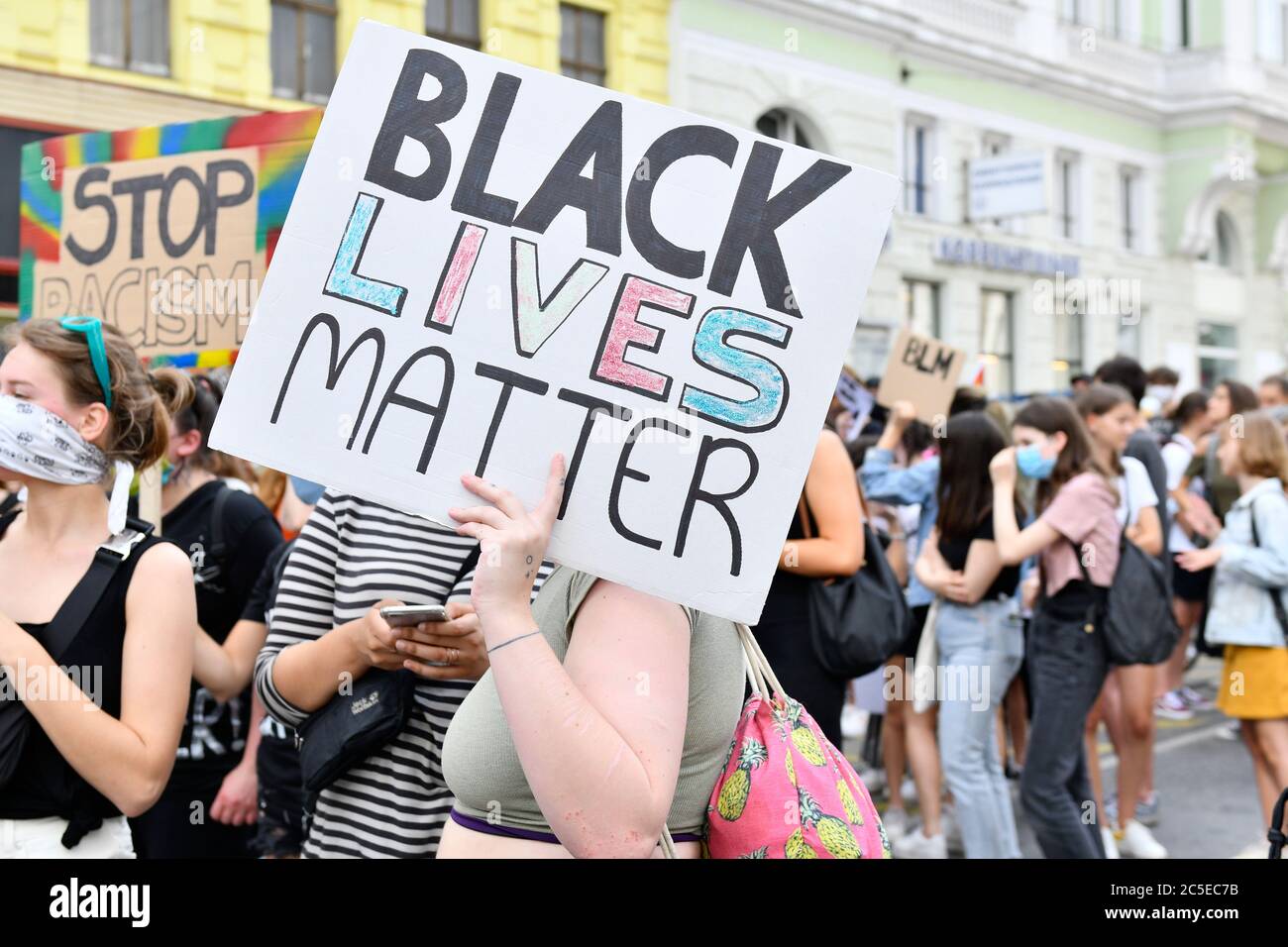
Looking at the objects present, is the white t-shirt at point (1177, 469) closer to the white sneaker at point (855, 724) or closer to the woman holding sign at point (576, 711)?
the white sneaker at point (855, 724)

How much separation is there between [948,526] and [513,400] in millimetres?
3689

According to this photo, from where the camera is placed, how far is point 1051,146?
72.9 feet

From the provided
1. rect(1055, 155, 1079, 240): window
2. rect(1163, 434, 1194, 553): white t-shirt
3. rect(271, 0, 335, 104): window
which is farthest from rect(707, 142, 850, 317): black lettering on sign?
rect(1055, 155, 1079, 240): window

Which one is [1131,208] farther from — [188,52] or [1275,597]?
[1275,597]

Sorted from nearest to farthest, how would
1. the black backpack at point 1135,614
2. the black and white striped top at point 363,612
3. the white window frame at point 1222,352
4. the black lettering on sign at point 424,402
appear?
the black lettering on sign at point 424,402 → the black and white striped top at point 363,612 → the black backpack at point 1135,614 → the white window frame at point 1222,352

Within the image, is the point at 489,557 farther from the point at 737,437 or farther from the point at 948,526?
the point at 948,526

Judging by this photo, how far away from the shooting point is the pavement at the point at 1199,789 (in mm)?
6055

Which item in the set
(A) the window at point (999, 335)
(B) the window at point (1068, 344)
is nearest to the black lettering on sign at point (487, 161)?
(A) the window at point (999, 335)

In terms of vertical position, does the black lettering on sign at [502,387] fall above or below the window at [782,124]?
below

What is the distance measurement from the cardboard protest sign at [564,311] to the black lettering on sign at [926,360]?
525 centimetres

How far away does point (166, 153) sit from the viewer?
186 inches

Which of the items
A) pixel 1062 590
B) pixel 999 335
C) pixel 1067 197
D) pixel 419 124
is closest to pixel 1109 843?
pixel 1062 590

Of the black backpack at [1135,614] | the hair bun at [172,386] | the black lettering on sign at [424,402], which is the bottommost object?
the black backpack at [1135,614]

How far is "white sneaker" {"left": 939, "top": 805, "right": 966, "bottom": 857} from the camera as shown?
5949 mm
